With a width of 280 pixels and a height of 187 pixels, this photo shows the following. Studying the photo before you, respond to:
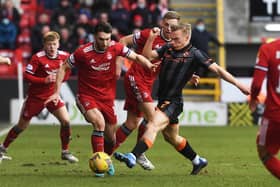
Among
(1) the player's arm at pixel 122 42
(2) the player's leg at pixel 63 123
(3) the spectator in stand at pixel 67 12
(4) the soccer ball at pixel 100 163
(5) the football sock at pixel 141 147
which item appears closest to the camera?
(5) the football sock at pixel 141 147

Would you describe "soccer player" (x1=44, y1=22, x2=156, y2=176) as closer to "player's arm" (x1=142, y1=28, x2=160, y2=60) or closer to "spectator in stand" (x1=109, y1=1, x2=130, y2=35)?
"player's arm" (x1=142, y1=28, x2=160, y2=60)

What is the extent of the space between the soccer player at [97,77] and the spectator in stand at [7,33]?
1410 centimetres

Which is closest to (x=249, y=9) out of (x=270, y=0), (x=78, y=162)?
(x=270, y=0)

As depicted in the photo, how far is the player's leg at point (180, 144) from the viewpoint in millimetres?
13062

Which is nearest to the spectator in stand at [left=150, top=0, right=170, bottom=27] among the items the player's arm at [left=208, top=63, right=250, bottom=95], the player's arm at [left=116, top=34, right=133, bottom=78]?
the player's arm at [left=116, top=34, right=133, bottom=78]

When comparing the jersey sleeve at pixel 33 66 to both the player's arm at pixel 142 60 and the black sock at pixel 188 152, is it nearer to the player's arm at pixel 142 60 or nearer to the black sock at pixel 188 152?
the player's arm at pixel 142 60

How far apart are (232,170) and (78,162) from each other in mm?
2716

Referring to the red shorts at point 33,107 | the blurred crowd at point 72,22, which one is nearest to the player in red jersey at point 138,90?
the red shorts at point 33,107

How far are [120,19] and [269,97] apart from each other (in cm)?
1710

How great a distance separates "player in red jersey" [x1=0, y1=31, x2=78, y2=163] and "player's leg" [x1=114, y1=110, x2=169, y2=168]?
301cm

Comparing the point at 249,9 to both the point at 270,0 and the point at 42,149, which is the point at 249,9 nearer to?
the point at 270,0

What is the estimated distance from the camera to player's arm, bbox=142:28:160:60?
12789 millimetres

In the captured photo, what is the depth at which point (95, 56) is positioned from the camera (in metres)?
13.2

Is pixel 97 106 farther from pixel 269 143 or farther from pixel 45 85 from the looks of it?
pixel 269 143
